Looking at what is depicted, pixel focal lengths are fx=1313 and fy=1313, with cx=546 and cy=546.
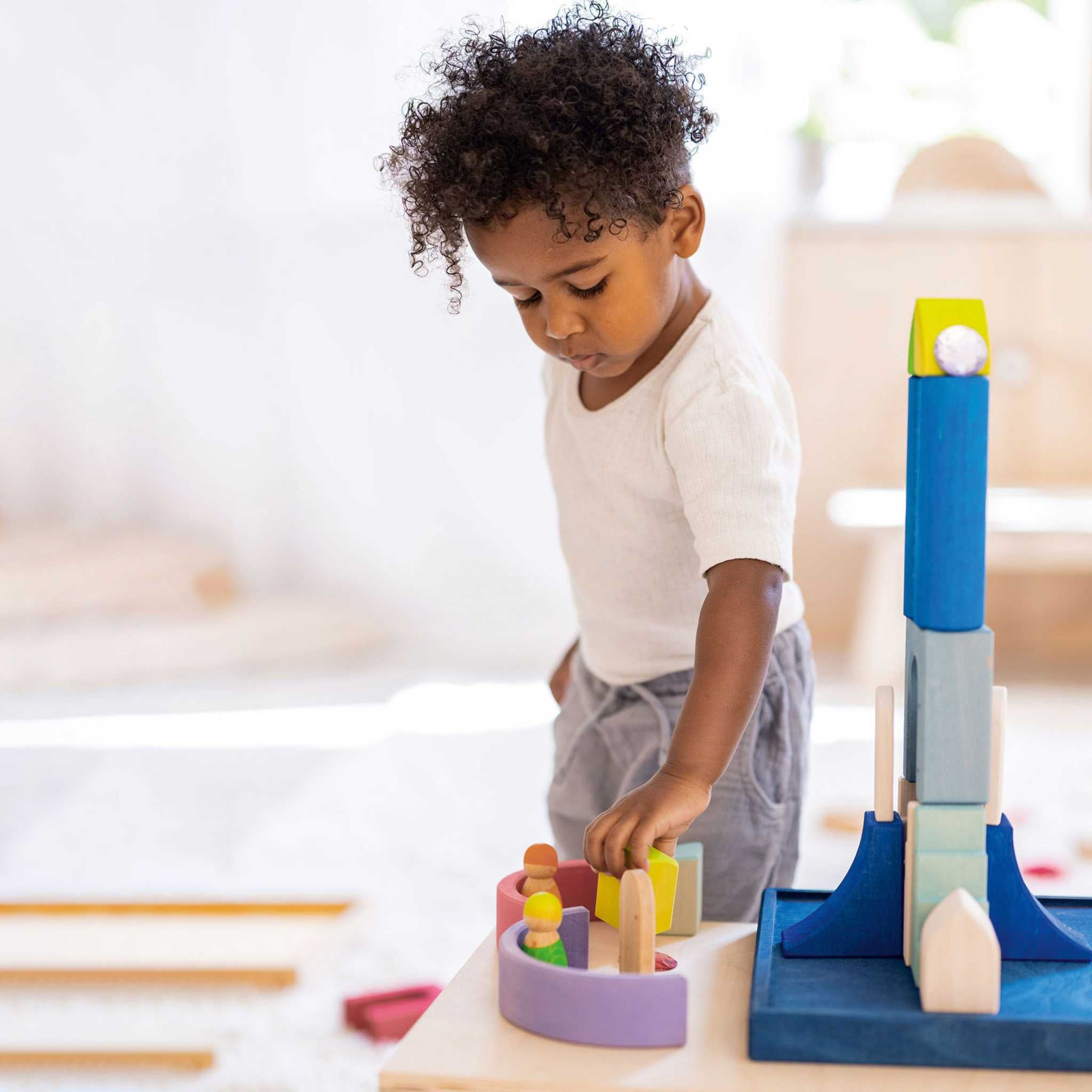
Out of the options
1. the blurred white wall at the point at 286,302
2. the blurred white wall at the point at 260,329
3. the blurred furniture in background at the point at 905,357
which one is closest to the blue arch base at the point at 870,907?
the blurred white wall at the point at 286,302

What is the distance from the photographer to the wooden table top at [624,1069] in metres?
0.47

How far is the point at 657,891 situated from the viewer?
61 centimetres

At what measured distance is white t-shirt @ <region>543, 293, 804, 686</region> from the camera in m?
0.70

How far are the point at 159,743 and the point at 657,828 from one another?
134cm

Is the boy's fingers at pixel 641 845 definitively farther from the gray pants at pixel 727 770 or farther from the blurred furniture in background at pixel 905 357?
the blurred furniture in background at pixel 905 357

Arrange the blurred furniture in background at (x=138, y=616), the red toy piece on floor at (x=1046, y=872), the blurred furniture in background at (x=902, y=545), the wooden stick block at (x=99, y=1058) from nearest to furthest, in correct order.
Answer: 1. the wooden stick block at (x=99, y=1058)
2. the red toy piece on floor at (x=1046, y=872)
3. the blurred furniture in background at (x=138, y=616)
4. the blurred furniture in background at (x=902, y=545)

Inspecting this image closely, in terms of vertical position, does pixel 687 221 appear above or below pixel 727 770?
above

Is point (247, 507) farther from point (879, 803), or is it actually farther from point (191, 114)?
point (879, 803)

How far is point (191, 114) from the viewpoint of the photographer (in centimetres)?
178

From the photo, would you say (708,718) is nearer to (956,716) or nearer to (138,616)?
(956,716)

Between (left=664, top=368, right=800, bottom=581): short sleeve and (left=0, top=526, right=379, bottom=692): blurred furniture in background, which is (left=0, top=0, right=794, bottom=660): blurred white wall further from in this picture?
(left=664, top=368, right=800, bottom=581): short sleeve

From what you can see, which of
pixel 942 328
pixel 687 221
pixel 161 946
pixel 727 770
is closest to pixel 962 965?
pixel 942 328

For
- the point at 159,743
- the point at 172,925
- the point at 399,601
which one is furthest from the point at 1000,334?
the point at 172,925

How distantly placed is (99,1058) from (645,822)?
2.03ft
